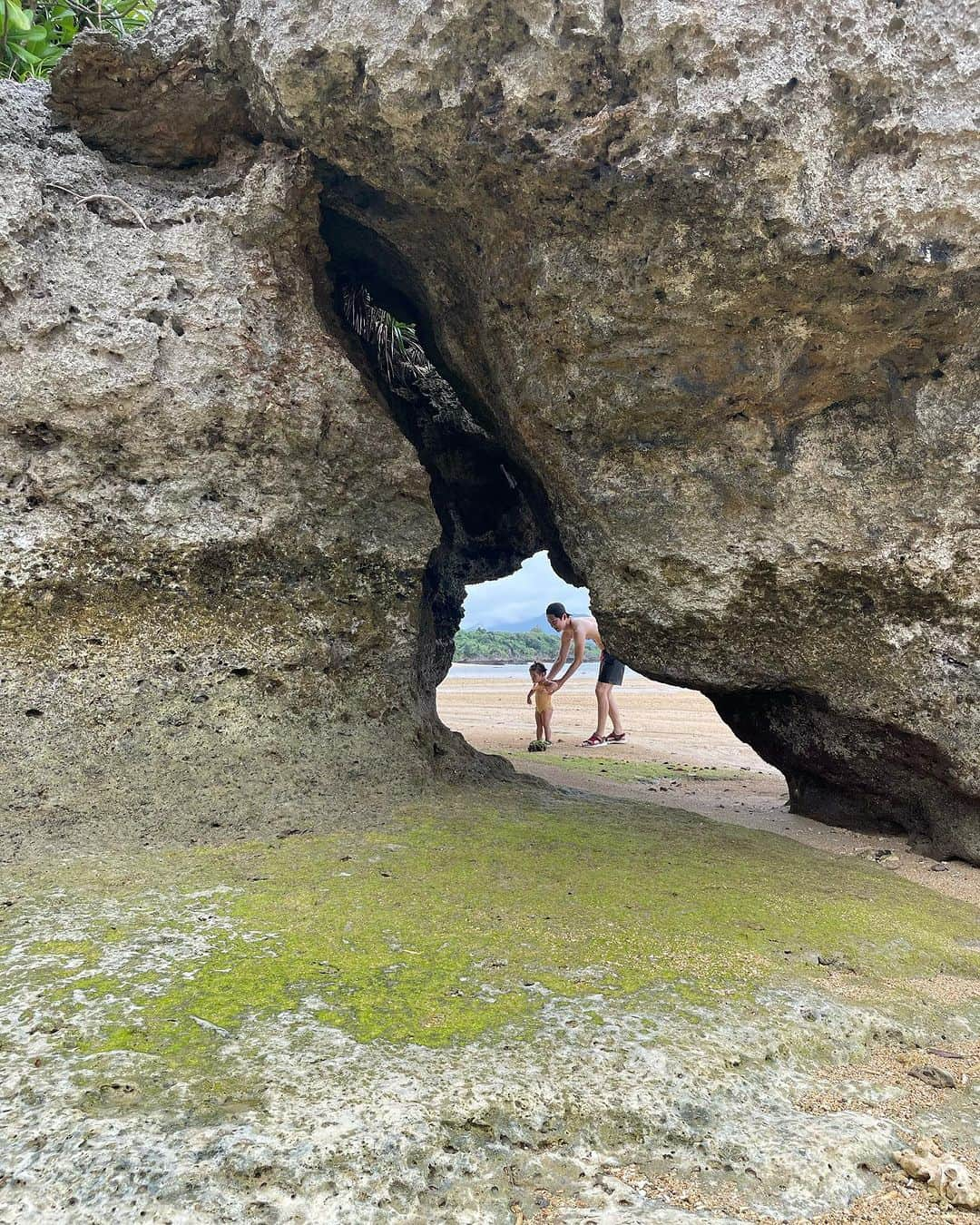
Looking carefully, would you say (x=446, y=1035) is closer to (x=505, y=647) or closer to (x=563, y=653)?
(x=563, y=653)

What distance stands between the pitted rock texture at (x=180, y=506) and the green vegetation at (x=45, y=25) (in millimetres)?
1059

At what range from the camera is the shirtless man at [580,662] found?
418 inches

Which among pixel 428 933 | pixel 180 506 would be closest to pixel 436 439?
pixel 180 506

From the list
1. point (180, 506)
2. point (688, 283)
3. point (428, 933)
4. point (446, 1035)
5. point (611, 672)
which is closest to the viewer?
point (446, 1035)

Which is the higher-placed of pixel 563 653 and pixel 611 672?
pixel 563 653

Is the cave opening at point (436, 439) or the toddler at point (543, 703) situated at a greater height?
the cave opening at point (436, 439)

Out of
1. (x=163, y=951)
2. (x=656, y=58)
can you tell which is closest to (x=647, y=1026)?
(x=163, y=951)

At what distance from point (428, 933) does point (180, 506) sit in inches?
101

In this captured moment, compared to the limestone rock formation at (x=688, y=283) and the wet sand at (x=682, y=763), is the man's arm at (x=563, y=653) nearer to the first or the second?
the wet sand at (x=682, y=763)

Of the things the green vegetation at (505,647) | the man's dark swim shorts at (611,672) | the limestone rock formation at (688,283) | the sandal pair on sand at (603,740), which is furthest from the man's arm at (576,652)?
the green vegetation at (505,647)

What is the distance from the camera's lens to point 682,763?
902cm

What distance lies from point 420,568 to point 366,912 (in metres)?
2.31

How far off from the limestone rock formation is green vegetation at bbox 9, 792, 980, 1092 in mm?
1220

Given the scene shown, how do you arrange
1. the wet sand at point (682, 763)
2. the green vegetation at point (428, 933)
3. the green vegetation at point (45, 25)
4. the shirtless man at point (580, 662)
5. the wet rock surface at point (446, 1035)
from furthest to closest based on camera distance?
the shirtless man at point (580, 662) < the green vegetation at point (45, 25) < the wet sand at point (682, 763) < the green vegetation at point (428, 933) < the wet rock surface at point (446, 1035)
